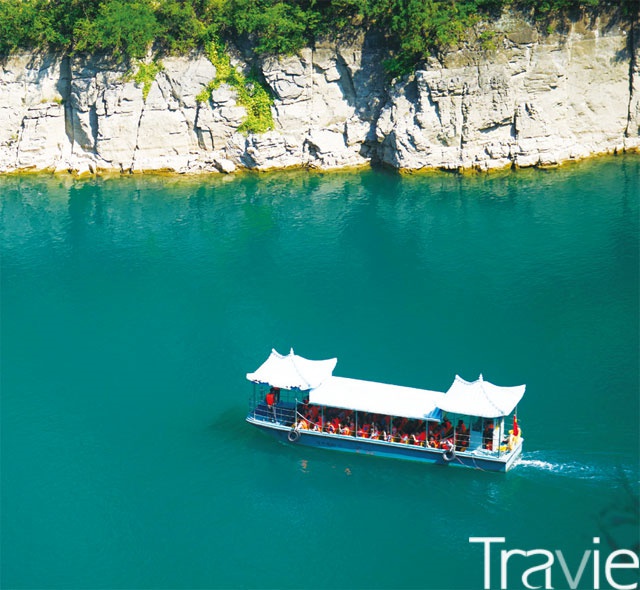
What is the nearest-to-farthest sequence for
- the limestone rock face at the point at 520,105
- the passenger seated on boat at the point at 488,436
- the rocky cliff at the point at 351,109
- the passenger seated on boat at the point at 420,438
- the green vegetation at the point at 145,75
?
the passenger seated on boat at the point at 488,436, the passenger seated on boat at the point at 420,438, the limestone rock face at the point at 520,105, the rocky cliff at the point at 351,109, the green vegetation at the point at 145,75

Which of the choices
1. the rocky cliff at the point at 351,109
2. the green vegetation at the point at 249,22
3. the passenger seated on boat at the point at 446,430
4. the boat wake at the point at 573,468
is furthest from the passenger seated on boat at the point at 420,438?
the green vegetation at the point at 249,22

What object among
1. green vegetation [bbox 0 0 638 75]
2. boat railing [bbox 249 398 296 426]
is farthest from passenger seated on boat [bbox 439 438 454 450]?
green vegetation [bbox 0 0 638 75]

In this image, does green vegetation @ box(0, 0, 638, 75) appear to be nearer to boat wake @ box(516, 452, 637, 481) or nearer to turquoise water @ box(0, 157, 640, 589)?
turquoise water @ box(0, 157, 640, 589)

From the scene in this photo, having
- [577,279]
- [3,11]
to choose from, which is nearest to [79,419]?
[577,279]

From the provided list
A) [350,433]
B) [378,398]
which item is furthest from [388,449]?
[378,398]

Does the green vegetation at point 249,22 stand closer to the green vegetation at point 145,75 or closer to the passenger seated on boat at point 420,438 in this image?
the green vegetation at point 145,75

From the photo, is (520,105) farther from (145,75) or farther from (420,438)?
(420,438)
